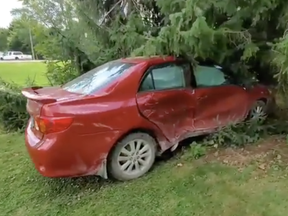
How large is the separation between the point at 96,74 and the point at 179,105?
1.11 meters

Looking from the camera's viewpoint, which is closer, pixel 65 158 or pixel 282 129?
pixel 65 158

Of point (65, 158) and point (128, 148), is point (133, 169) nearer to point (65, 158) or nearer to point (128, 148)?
point (128, 148)

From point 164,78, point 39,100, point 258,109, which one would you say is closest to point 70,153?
point 39,100

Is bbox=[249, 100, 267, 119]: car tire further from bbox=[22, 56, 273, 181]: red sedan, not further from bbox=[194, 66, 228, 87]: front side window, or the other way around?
bbox=[194, 66, 228, 87]: front side window

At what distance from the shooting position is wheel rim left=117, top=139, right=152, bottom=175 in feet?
12.4

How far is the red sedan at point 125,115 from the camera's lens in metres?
3.39

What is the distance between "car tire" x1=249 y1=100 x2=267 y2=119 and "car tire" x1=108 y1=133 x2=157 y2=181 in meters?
1.84

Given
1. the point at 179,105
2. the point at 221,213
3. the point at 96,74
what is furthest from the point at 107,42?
the point at 221,213

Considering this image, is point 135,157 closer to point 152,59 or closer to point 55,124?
point 55,124

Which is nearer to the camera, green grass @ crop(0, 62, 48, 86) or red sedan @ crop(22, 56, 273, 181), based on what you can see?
red sedan @ crop(22, 56, 273, 181)

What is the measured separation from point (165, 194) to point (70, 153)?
1.05 meters

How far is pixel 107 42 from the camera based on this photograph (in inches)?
265

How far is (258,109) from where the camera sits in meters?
5.20

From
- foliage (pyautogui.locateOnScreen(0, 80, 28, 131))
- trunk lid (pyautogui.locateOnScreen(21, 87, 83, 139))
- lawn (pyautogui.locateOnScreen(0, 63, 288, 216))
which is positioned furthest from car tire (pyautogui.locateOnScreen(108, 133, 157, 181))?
foliage (pyautogui.locateOnScreen(0, 80, 28, 131))
